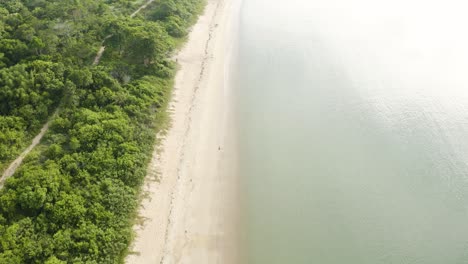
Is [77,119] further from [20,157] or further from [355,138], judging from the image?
[355,138]

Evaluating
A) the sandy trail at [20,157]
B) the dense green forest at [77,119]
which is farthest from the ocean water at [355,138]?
the sandy trail at [20,157]

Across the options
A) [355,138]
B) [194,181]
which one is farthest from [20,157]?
[355,138]

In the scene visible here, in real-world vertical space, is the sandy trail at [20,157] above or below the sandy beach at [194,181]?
above

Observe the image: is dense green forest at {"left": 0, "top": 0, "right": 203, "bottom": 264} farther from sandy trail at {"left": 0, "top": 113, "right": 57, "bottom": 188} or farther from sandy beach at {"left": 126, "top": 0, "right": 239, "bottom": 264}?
sandy beach at {"left": 126, "top": 0, "right": 239, "bottom": 264}

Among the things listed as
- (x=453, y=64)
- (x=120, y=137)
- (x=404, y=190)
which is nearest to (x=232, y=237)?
(x=120, y=137)

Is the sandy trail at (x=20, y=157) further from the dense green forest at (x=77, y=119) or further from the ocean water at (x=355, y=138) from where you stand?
the ocean water at (x=355, y=138)

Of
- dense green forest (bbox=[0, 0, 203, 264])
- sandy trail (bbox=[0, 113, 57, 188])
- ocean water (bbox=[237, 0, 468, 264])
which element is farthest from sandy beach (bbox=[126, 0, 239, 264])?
sandy trail (bbox=[0, 113, 57, 188])

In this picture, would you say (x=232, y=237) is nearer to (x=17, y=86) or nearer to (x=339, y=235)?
(x=339, y=235)
